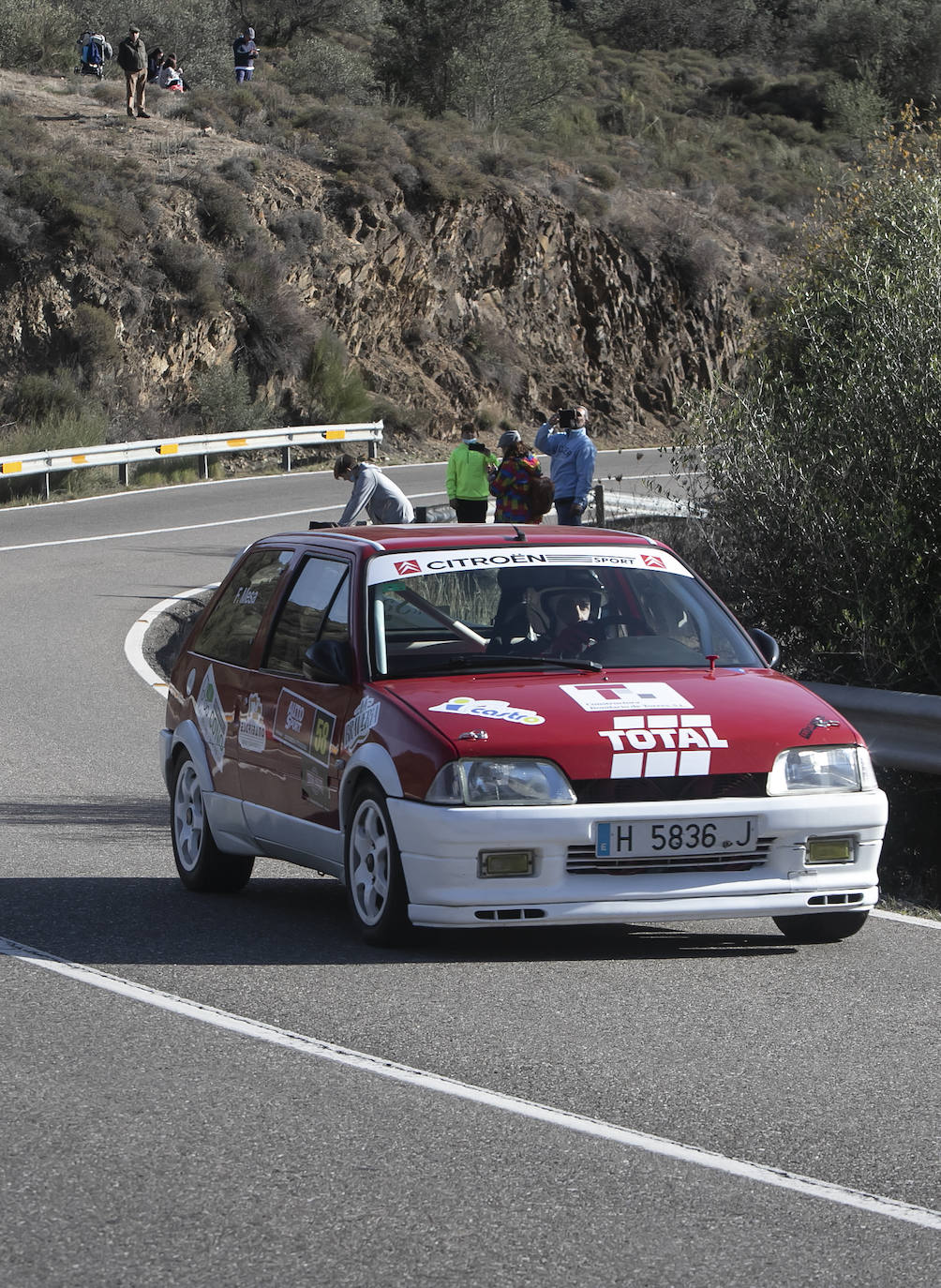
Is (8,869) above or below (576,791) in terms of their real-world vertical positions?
below

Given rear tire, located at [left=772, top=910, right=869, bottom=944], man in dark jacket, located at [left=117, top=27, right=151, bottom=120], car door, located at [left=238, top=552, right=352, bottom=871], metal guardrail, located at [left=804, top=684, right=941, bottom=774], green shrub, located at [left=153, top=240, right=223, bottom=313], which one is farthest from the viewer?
man in dark jacket, located at [left=117, top=27, right=151, bottom=120]

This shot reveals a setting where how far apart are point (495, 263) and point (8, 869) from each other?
139 ft

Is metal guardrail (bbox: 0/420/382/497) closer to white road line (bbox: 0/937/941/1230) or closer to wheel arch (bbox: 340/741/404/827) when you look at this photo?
wheel arch (bbox: 340/741/404/827)

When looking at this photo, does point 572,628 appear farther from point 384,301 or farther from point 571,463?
point 384,301

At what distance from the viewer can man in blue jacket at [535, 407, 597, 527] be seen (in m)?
18.5

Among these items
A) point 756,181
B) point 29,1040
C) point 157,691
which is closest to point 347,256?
point 756,181

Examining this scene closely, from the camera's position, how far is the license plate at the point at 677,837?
660cm

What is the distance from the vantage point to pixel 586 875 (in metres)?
6.60

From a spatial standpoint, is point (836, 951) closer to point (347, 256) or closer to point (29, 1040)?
point (29, 1040)

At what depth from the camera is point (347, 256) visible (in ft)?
150

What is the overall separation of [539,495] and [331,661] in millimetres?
11182

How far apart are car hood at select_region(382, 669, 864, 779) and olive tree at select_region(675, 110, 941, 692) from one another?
4.14 m

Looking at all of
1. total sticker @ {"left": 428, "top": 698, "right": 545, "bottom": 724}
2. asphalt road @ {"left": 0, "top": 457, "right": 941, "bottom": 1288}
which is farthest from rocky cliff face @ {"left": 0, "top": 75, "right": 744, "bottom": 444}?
total sticker @ {"left": 428, "top": 698, "right": 545, "bottom": 724}

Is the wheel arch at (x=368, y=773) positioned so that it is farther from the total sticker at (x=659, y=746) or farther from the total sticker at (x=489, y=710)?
the total sticker at (x=659, y=746)
